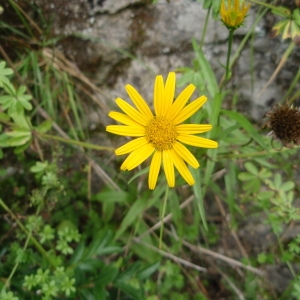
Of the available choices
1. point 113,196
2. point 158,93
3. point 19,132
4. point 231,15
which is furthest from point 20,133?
point 231,15

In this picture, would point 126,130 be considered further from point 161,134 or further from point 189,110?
point 189,110

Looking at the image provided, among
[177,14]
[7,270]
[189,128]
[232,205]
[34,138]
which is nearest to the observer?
[189,128]

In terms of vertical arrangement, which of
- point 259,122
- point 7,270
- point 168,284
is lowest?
point 7,270

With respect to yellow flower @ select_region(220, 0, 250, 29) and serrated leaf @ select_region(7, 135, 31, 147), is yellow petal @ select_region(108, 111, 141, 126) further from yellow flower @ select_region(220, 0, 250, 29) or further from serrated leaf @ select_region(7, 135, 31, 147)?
serrated leaf @ select_region(7, 135, 31, 147)

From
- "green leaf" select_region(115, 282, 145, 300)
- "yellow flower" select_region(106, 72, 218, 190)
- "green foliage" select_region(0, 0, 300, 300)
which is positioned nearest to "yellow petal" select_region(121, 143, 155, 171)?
"yellow flower" select_region(106, 72, 218, 190)

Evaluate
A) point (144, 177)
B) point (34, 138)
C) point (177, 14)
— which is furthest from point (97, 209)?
point (177, 14)

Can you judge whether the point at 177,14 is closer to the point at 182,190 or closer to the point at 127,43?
the point at 127,43
